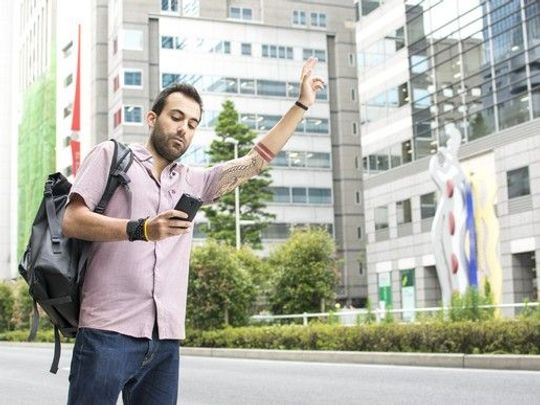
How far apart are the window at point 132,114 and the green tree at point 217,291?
39108 mm

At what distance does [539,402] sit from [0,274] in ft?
329

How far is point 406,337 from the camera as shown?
16.9 meters

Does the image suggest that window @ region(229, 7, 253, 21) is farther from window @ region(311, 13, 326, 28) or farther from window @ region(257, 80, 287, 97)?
window @ region(257, 80, 287, 97)

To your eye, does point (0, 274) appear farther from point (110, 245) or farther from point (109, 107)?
point (110, 245)

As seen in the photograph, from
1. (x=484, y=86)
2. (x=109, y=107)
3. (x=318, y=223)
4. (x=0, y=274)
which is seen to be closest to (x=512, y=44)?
(x=484, y=86)

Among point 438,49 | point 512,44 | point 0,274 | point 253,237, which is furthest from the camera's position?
point 0,274

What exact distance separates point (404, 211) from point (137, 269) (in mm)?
43782

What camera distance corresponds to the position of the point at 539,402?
30.4ft

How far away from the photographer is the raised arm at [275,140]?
3.62 metres

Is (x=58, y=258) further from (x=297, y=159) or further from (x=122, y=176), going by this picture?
(x=297, y=159)

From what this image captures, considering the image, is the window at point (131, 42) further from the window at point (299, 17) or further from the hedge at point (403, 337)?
the hedge at point (403, 337)

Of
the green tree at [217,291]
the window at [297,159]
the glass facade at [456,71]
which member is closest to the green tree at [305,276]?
the green tree at [217,291]

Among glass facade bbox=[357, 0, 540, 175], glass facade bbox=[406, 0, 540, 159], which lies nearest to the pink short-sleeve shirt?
glass facade bbox=[357, 0, 540, 175]

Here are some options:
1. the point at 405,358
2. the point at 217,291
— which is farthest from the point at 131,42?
the point at 405,358
